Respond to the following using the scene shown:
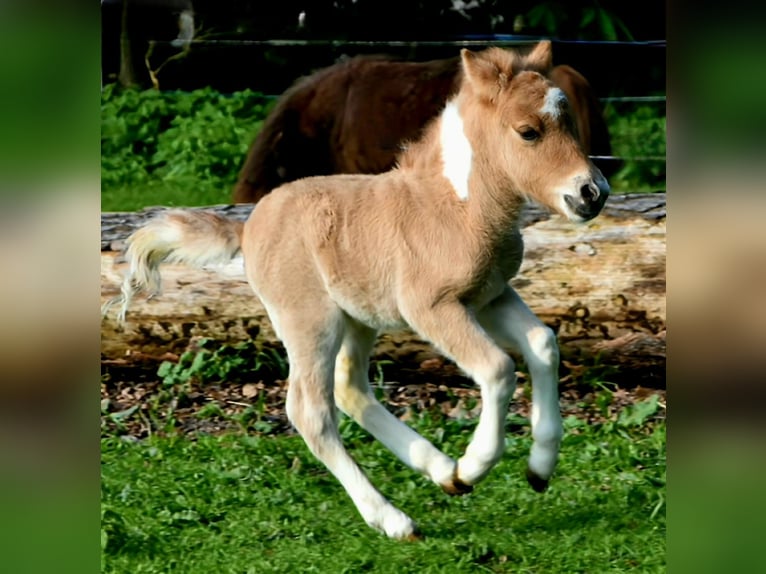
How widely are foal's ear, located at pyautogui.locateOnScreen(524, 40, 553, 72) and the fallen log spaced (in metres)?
1.92

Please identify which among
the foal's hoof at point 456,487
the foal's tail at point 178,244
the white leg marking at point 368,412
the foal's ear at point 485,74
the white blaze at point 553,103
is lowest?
the foal's hoof at point 456,487

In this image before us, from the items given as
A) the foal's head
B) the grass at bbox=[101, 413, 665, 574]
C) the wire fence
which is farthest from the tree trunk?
the foal's head

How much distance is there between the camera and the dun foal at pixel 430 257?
14.5 ft

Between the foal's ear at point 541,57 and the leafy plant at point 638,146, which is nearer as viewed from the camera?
the foal's ear at point 541,57

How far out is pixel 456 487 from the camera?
461cm

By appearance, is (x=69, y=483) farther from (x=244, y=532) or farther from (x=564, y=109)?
(x=564, y=109)

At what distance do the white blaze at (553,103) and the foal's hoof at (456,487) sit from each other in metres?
1.41

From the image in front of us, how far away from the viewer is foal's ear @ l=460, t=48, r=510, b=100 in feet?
14.7

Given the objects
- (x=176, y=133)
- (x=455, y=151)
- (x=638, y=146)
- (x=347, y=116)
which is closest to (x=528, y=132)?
(x=455, y=151)

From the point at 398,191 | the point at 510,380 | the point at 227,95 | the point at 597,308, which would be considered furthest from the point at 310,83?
the point at 510,380

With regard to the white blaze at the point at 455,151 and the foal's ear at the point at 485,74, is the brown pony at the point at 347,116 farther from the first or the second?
the foal's ear at the point at 485,74

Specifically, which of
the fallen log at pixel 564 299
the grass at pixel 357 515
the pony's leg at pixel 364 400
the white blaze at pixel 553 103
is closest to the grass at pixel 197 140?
the fallen log at pixel 564 299

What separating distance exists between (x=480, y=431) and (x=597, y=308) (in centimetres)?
221

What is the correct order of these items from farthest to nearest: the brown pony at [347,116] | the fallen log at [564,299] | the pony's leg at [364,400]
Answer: the brown pony at [347,116], the fallen log at [564,299], the pony's leg at [364,400]
